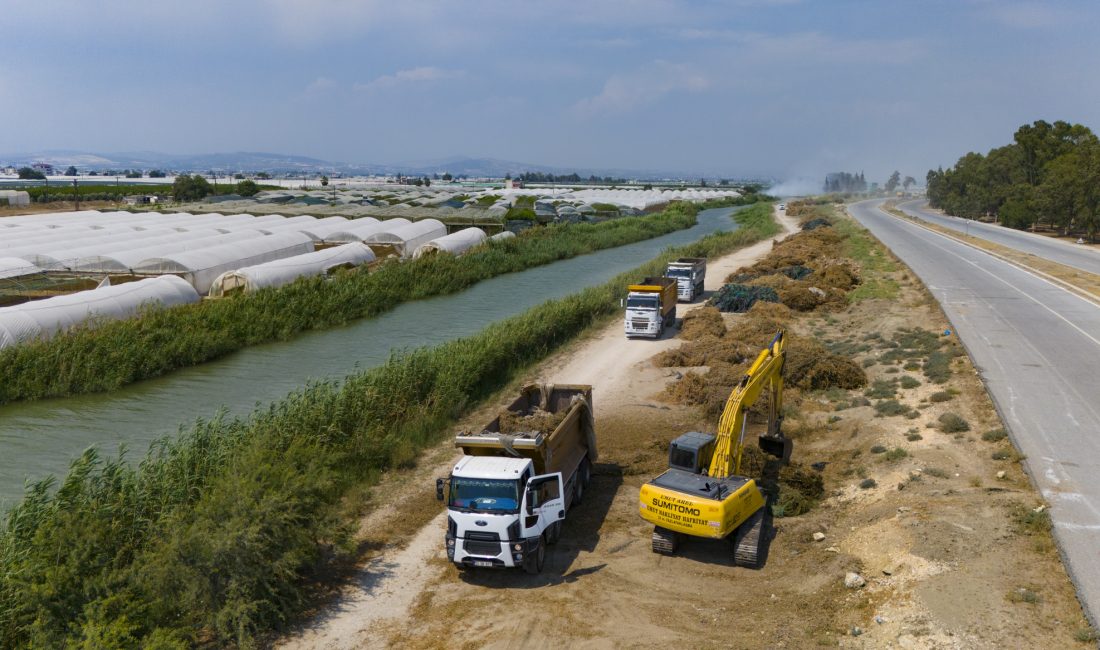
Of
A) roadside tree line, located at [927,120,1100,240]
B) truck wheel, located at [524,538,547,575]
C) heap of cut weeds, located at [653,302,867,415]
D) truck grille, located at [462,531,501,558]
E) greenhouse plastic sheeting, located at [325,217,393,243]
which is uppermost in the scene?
roadside tree line, located at [927,120,1100,240]

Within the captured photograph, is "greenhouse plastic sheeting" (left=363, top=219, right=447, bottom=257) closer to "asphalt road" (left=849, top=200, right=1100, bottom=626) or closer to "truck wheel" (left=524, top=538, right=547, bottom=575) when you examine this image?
"asphalt road" (left=849, top=200, right=1100, bottom=626)

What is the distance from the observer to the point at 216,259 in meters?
43.2

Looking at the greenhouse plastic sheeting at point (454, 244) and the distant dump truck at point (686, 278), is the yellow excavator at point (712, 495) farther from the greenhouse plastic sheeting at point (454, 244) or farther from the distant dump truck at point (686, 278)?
the greenhouse plastic sheeting at point (454, 244)

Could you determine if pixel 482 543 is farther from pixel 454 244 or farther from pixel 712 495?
pixel 454 244

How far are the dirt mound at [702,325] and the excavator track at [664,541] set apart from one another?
18192 mm

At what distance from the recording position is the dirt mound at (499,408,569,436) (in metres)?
17.0

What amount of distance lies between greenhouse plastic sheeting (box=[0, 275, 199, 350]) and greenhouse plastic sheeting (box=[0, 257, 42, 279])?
894cm

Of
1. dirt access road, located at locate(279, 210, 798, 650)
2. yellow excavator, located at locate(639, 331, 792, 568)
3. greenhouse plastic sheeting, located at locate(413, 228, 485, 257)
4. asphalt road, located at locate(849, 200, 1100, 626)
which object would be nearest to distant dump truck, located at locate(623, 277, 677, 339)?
dirt access road, located at locate(279, 210, 798, 650)

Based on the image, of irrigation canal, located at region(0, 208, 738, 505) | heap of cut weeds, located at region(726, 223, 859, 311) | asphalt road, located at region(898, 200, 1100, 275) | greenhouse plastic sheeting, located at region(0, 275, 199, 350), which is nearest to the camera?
irrigation canal, located at region(0, 208, 738, 505)

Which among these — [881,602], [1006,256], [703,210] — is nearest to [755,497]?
[881,602]

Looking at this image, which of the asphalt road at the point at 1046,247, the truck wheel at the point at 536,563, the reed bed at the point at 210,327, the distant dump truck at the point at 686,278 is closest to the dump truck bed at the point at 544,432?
the truck wheel at the point at 536,563

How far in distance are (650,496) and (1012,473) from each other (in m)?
7.50

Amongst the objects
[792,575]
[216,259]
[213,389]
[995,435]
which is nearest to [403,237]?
[216,259]

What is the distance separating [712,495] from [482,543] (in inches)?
163
